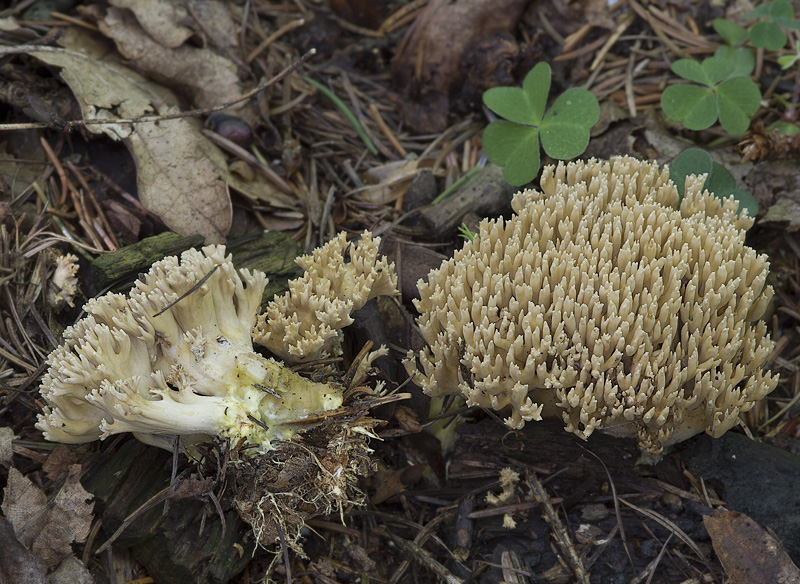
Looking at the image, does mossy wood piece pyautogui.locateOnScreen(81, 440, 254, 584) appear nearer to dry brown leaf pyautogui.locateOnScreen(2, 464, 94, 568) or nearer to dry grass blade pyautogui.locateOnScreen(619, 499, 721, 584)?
dry brown leaf pyautogui.locateOnScreen(2, 464, 94, 568)

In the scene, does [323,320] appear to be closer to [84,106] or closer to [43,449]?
[43,449]

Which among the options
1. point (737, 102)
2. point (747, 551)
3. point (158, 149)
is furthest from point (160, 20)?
point (747, 551)

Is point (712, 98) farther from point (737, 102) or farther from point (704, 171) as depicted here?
point (704, 171)

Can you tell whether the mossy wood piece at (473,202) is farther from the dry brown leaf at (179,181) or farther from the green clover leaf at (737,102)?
the green clover leaf at (737,102)

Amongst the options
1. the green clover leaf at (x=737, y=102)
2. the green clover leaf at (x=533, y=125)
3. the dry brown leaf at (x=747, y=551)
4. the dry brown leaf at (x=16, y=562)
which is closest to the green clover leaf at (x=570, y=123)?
the green clover leaf at (x=533, y=125)

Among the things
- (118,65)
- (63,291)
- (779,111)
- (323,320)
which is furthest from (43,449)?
(779,111)
